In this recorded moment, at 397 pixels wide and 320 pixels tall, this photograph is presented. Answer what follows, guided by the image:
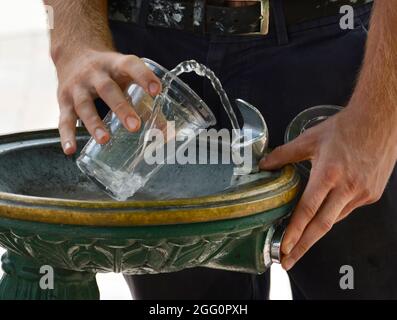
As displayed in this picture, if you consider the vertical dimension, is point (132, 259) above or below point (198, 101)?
below

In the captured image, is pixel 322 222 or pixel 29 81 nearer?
pixel 322 222

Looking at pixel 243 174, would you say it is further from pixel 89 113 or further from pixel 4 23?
pixel 4 23

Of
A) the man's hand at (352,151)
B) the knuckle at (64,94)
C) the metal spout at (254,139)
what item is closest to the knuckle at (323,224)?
the man's hand at (352,151)

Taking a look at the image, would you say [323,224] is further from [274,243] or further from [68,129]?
[68,129]

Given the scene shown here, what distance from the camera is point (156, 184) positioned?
1.47 m

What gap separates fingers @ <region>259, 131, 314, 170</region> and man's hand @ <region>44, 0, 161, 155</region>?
0.22m

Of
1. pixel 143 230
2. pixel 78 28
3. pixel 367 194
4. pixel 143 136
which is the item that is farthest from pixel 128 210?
pixel 78 28

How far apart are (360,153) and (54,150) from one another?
0.50m

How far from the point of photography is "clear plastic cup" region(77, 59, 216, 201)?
128 centimetres

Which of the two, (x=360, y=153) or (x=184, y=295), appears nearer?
(x=360, y=153)

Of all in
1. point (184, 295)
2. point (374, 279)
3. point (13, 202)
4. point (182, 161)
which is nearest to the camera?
point (13, 202)

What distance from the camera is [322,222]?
4.27 ft

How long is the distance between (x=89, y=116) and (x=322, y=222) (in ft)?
1.21
